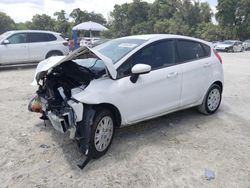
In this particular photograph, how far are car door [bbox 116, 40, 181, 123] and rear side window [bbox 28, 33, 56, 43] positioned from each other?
9.26 metres

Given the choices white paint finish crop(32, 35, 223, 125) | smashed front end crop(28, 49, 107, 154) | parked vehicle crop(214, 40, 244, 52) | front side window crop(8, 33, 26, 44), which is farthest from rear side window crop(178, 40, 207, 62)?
parked vehicle crop(214, 40, 244, 52)

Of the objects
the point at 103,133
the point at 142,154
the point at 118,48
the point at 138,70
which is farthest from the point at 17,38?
the point at 142,154

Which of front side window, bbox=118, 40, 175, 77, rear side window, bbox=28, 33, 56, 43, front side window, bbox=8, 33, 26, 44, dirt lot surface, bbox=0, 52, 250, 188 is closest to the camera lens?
dirt lot surface, bbox=0, 52, 250, 188

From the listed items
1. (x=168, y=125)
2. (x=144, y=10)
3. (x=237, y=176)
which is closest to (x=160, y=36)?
(x=168, y=125)

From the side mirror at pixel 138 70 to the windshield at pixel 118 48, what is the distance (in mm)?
341

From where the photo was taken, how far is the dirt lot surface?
11.7ft

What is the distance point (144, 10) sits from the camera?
75750mm

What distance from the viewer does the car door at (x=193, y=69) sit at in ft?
17.3

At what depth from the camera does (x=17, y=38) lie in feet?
41.4

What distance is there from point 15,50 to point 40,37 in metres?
1.30

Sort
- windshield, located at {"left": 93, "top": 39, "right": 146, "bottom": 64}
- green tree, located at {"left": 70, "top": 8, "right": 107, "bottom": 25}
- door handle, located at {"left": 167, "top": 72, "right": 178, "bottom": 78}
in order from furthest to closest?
1. green tree, located at {"left": 70, "top": 8, "right": 107, "bottom": 25}
2. door handle, located at {"left": 167, "top": 72, "right": 178, "bottom": 78}
3. windshield, located at {"left": 93, "top": 39, "right": 146, "bottom": 64}

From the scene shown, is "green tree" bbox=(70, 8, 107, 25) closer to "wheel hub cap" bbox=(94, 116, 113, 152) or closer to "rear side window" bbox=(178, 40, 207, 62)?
"rear side window" bbox=(178, 40, 207, 62)

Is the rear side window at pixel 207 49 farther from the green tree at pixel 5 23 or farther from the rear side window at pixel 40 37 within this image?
the green tree at pixel 5 23

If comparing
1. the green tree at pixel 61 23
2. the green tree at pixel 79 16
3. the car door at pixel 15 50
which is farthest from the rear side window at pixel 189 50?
the green tree at pixel 79 16
